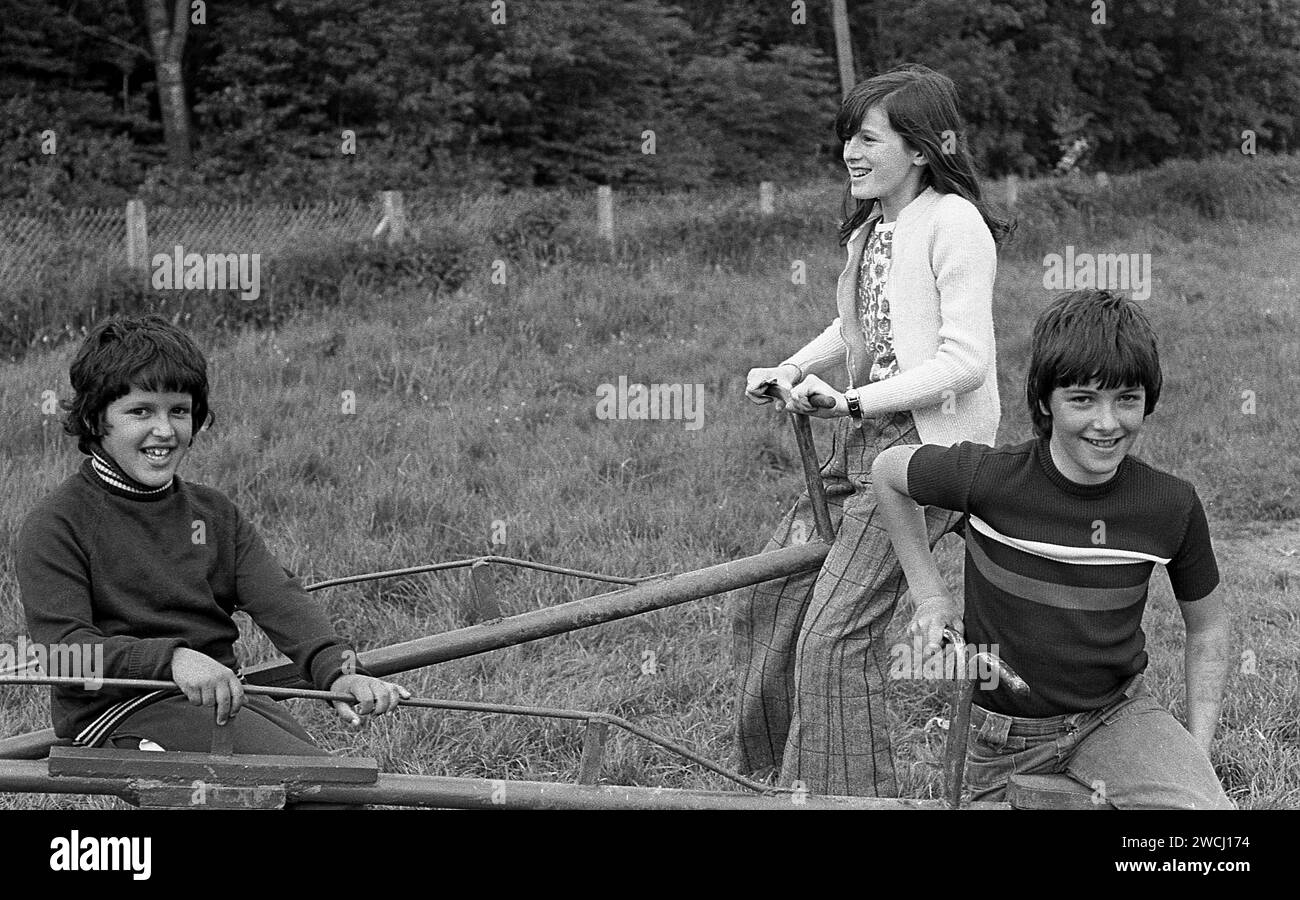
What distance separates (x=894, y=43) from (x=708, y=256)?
17.2m

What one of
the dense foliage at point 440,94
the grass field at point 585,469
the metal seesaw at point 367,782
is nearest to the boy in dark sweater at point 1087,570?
the metal seesaw at point 367,782

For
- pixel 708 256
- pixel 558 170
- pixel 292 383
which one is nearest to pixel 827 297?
pixel 708 256

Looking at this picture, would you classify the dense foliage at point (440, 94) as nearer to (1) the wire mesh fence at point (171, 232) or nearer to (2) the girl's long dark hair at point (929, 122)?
(1) the wire mesh fence at point (171, 232)

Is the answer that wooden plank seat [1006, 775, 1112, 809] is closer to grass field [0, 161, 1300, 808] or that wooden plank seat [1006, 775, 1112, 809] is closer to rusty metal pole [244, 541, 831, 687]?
rusty metal pole [244, 541, 831, 687]

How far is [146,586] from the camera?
2875 mm

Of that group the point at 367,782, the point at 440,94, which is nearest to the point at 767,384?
the point at 367,782

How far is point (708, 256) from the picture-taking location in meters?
11.9

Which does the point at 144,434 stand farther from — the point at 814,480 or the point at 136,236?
the point at 136,236

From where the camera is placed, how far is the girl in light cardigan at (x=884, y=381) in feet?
10.6

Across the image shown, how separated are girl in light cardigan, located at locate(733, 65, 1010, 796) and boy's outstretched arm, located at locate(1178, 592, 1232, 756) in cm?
60

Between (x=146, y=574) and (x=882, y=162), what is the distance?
1843 mm

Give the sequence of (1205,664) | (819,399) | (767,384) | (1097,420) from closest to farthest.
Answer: (1097,420) → (1205,664) → (819,399) → (767,384)

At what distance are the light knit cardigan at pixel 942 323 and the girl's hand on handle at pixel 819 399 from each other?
61 mm

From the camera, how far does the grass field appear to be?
4180mm
